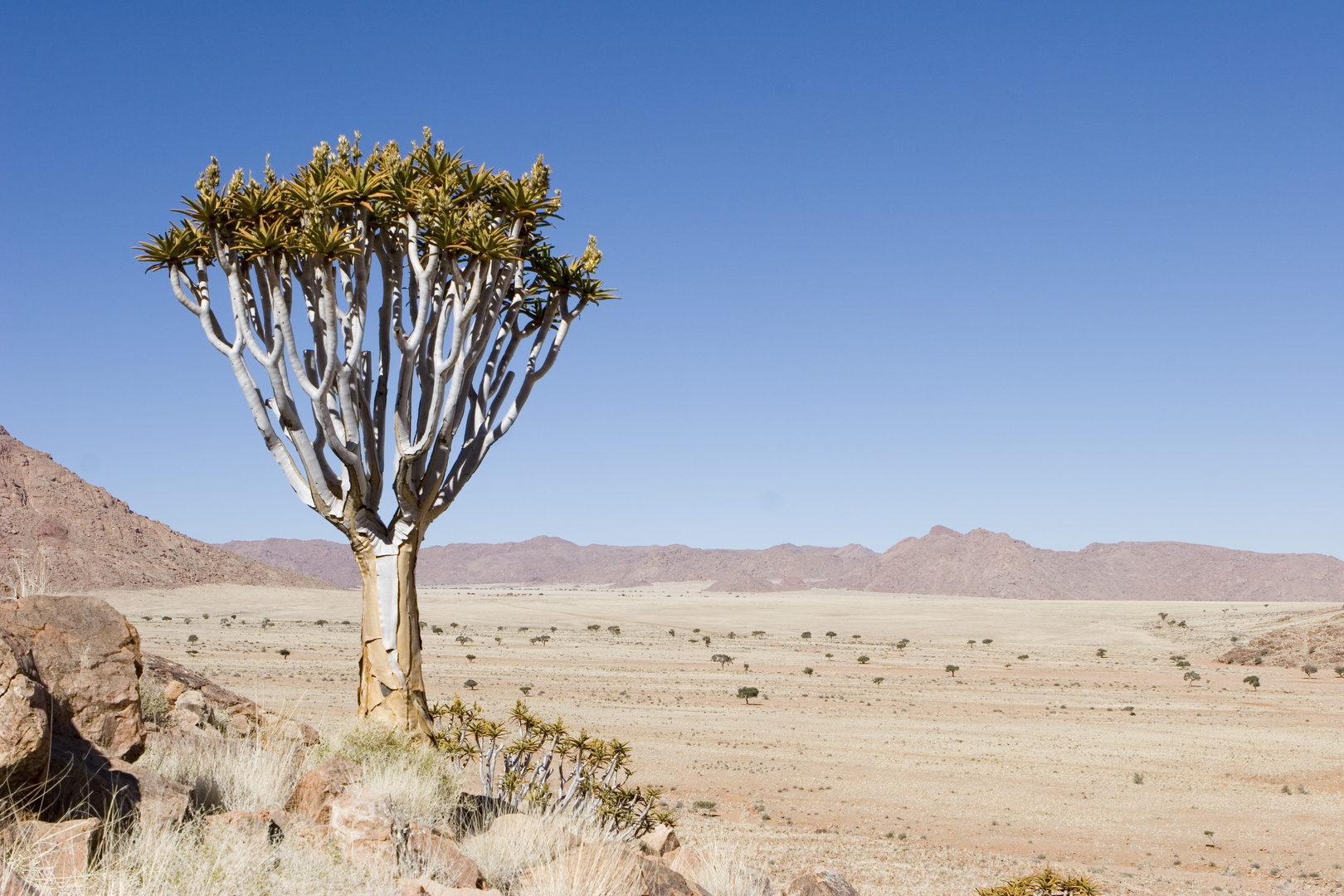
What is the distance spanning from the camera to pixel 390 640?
9703 millimetres

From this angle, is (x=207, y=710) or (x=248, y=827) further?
(x=207, y=710)

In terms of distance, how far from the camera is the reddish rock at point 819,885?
7.55 meters

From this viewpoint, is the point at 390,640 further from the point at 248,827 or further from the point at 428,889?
the point at 428,889

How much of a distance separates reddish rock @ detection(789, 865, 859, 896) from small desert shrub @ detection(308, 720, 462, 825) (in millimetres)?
2767

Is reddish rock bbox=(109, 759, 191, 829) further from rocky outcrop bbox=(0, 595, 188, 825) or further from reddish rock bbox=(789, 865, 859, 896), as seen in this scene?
reddish rock bbox=(789, 865, 859, 896)

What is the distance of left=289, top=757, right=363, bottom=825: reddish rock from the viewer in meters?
6.42

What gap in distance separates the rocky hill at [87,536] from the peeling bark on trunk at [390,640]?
8122cm

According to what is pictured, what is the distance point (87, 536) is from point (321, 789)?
3819 inches

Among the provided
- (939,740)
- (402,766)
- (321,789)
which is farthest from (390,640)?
(939,740)

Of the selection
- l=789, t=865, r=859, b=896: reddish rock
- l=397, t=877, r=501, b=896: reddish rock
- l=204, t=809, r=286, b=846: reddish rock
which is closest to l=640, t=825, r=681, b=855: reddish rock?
l=789, t=865, r=859, b=896: reddish rock

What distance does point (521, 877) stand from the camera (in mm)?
6211

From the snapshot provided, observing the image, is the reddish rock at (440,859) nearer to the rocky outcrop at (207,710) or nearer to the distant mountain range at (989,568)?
the rocky outcrop at (207,710)

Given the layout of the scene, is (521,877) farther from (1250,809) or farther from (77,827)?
(1250,809)

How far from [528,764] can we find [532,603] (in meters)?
94.7
